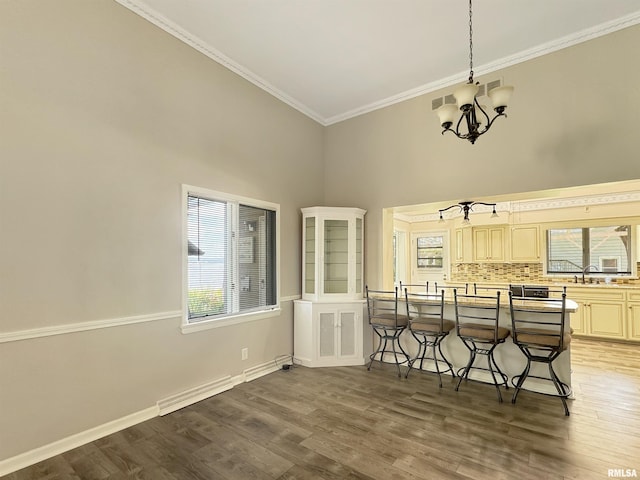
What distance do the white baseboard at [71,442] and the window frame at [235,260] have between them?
79 centimetres

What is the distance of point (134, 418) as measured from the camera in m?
2.81

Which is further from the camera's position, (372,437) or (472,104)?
(372,437)

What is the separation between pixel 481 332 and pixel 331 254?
2093mm

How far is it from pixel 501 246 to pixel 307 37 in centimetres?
601

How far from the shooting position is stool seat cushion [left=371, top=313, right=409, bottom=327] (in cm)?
402

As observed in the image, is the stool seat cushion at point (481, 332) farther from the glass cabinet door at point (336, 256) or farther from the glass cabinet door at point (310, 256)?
the glass cabinet door at point (310, 256)

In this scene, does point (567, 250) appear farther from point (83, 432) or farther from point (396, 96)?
point (83, 432)

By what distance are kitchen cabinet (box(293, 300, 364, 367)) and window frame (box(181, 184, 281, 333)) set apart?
45cm

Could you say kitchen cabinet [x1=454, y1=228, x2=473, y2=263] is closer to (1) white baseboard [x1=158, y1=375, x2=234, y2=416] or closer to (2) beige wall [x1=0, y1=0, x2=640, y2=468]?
(2) beige wall [x1=0, y1=0, x2=640, y2=468]

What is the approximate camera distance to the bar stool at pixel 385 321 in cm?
404

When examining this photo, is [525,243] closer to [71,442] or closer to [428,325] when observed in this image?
[428,325]

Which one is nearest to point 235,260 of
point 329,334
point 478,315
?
point 329,334

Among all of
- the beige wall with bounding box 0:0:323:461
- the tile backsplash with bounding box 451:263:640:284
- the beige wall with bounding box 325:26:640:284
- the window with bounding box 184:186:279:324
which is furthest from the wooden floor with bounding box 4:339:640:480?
the tile backsplash with bounding box 451:263:640:284

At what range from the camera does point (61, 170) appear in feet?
8.04
